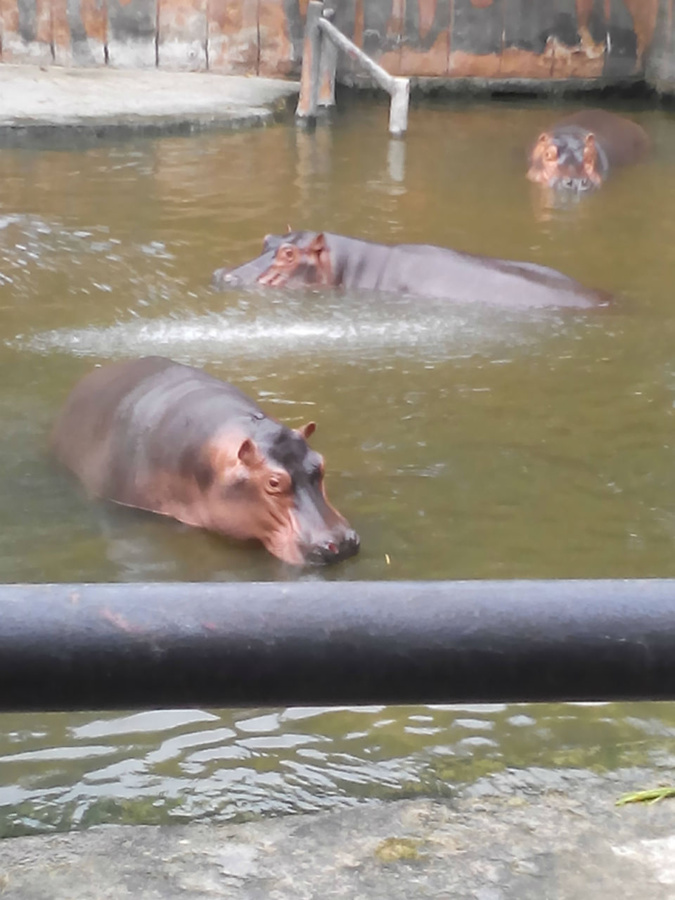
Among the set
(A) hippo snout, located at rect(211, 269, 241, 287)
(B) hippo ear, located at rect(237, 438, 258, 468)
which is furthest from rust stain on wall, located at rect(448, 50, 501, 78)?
(B) hippo ear, located at rect(237, 438, 258, 468)

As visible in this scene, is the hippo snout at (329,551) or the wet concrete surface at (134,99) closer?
the hippo snout at (329,551)

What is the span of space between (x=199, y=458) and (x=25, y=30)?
8320 mm

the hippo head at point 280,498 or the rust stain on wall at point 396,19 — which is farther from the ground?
the rust stain on wall at point 396,19

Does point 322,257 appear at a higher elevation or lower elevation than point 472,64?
lower

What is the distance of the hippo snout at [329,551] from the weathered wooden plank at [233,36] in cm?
878

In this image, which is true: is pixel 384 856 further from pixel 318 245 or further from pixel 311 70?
pixel 311 70

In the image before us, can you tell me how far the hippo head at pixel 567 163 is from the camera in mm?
8203

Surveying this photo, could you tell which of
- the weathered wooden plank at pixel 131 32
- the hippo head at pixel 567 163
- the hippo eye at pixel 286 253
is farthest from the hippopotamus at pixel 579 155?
the weathered wooden plank at pixel 131 32

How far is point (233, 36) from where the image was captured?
11.1 metres

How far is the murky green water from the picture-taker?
2.37 metres

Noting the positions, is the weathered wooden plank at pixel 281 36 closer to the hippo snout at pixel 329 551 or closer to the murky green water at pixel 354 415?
the murky green water at pixel 354 415

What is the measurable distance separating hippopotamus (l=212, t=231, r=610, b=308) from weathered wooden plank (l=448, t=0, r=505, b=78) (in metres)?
6.24

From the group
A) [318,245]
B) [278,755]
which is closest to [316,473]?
[278,755]

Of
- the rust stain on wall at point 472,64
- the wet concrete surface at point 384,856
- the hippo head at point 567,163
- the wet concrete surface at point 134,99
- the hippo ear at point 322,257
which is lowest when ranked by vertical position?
the wet concrete surface at point 384,856
